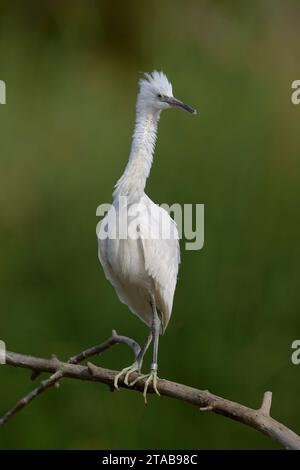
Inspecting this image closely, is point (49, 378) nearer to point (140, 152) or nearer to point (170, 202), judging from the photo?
point (140, 152)

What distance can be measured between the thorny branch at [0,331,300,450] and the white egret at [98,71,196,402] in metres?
0.05

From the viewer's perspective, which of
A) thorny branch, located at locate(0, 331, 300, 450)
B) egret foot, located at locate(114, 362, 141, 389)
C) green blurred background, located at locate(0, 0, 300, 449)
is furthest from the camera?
green blurred background, located at locate(0, 0, 300, 449)

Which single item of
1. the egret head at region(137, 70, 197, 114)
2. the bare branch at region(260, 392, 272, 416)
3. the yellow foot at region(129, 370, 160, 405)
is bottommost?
the bare branch at region(260, 392, 272, 416)

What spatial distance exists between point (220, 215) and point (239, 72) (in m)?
0.41

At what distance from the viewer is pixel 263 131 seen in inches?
93.6

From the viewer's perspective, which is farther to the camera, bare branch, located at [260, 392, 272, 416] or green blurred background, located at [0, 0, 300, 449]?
green blurred background, located at [0, 0, 300, 449]

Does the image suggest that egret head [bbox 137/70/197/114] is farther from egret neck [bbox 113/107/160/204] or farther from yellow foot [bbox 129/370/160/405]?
yellow foot [bbox 129/370/160/405]

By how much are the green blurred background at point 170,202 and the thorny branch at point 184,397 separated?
911 mm

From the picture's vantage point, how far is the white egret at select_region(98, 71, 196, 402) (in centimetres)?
128

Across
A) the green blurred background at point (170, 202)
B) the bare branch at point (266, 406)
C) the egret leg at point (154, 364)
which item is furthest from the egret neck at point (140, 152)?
the green blurred background at point (170, 202)

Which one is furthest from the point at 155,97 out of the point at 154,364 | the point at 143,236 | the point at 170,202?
the point at 170,202

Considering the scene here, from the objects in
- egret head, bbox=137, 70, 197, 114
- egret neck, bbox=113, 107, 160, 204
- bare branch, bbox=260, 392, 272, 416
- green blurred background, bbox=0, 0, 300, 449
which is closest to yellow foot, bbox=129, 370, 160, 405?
bare branch, bbox=260, 392, 272, 416

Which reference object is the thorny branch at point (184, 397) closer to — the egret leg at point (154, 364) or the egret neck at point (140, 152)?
the egret leg at point (154, 364)

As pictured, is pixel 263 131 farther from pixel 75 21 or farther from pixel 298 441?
pixel 298 441
